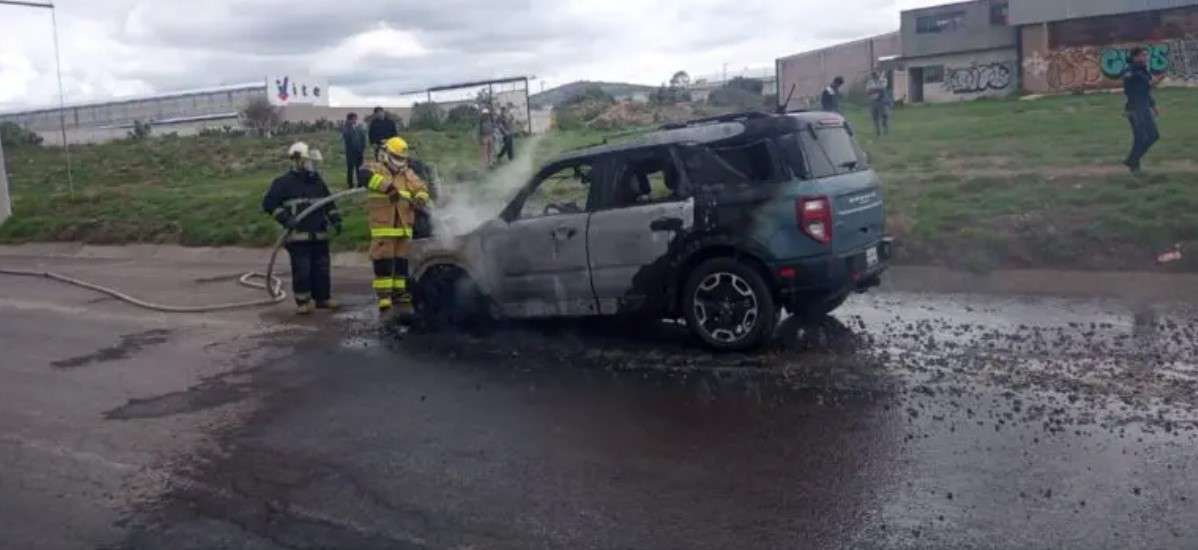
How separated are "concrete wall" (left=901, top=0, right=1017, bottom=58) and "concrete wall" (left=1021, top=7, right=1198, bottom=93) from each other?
1.97 m

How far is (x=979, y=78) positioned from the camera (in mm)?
50469

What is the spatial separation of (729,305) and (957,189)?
7.53m

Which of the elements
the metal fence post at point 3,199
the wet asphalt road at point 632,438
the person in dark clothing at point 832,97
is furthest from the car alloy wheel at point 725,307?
the metal fence post at point 3,199

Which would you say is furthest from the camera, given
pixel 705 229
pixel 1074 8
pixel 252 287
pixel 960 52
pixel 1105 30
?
pixel 960 52

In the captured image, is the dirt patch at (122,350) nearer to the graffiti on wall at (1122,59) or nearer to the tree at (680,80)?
the tree at (680,80)

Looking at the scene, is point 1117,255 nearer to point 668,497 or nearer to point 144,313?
point 668,497

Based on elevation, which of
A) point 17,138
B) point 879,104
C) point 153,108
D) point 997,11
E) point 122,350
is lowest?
point 122,350

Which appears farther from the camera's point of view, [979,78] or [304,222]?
[979,78]

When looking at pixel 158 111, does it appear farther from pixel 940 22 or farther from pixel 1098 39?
pixel 1098 39

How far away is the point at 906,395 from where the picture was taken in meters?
6.87

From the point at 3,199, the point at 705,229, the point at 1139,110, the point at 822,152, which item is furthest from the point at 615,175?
the point at 3,199

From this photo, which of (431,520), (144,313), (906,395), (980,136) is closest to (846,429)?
(906,395)

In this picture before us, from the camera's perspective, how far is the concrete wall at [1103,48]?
143 feet

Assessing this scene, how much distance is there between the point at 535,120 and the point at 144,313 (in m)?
24.1
